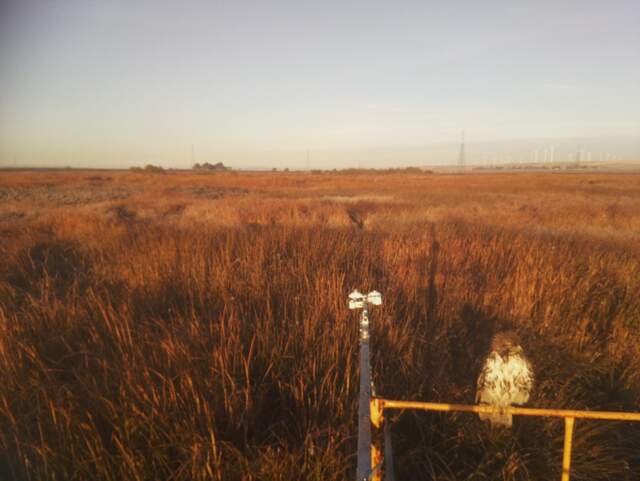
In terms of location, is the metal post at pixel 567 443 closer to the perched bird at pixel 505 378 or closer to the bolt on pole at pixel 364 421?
the perched bird at pixel 505 378

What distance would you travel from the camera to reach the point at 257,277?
338 cm

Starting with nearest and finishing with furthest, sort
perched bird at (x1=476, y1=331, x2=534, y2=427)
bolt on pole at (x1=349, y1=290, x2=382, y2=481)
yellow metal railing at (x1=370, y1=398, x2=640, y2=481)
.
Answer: bolt on pole at (x1=349, y1=290, x2=382, y2=481), yellow metal railing at (x1=370, y1=398, x2=640, y2=481), perched bird at (x1=476, y1=331, x2=534, y2=427)

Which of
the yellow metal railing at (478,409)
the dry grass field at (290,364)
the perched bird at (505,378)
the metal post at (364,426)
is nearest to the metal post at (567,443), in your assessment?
the yellow metal railing at (478,409)

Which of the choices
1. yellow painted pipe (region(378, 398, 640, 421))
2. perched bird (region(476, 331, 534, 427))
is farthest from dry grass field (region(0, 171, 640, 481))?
yellow painted pipe (region(378, 398, 640, 421))

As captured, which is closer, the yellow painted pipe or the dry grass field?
the yellow painted pipe

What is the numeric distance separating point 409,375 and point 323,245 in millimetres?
2906

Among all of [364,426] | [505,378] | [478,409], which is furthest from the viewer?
[505,378]

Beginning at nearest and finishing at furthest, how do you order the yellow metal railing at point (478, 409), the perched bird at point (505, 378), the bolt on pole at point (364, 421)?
1. the bolt on pole at point (364, 421)
2. the yellow metal railing at point (478, 409)
3. the perched bird at point (505, 378)

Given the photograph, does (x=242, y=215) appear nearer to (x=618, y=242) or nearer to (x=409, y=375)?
(x=409, y=375)

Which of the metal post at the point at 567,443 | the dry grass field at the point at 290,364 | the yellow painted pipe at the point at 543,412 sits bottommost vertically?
the dry grass field at the point at 290,364

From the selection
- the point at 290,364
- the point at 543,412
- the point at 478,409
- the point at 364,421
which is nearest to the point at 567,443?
the point at 543,412

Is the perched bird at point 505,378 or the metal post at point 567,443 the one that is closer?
the metal post at point 567,443

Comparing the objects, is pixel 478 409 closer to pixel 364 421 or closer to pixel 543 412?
pixel 543 412

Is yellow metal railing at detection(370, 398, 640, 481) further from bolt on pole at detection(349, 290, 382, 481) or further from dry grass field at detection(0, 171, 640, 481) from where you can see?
dry grass field at detection(0, 171, 640, 481)
